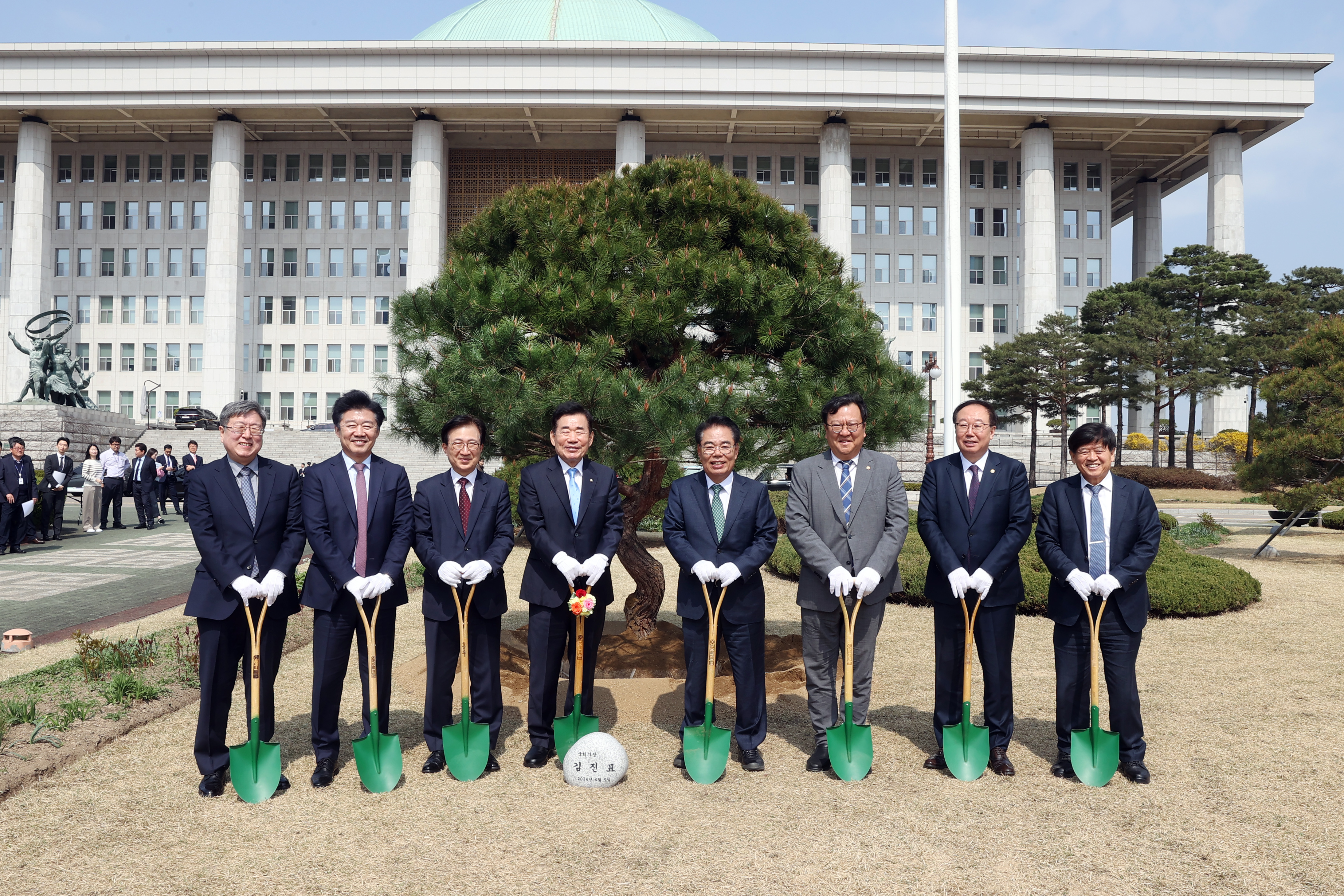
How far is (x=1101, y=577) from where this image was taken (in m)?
4.44

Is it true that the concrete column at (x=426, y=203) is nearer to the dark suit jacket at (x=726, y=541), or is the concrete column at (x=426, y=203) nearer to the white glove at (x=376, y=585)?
the dark suit jacket at (x=726, y=541)

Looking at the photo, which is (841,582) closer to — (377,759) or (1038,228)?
(377,759)

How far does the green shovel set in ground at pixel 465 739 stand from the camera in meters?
4.48

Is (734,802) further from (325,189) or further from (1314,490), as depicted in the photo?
(325,189)

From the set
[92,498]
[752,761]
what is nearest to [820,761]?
[752,761]

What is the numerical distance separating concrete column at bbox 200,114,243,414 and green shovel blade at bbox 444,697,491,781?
4380cm

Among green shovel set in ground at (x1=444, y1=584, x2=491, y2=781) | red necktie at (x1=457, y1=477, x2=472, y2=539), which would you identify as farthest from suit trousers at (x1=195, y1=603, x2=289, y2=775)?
red necktie at (x1=457, y1=477, x2=472, y2=539)

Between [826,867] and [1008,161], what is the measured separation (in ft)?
165

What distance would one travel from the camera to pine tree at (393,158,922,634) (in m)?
5.65

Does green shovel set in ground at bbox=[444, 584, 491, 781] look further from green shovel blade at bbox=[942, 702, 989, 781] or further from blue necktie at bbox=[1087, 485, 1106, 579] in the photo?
blue necktie at bbox=[1087, 485, 1106, 579]

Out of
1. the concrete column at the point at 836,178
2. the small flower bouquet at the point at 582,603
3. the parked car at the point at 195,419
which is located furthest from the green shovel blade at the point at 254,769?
the concrete column at the point at 836,178

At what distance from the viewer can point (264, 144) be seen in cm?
4722

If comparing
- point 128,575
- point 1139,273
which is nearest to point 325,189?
point 128,575

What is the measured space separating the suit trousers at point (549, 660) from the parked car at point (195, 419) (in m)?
39.4
